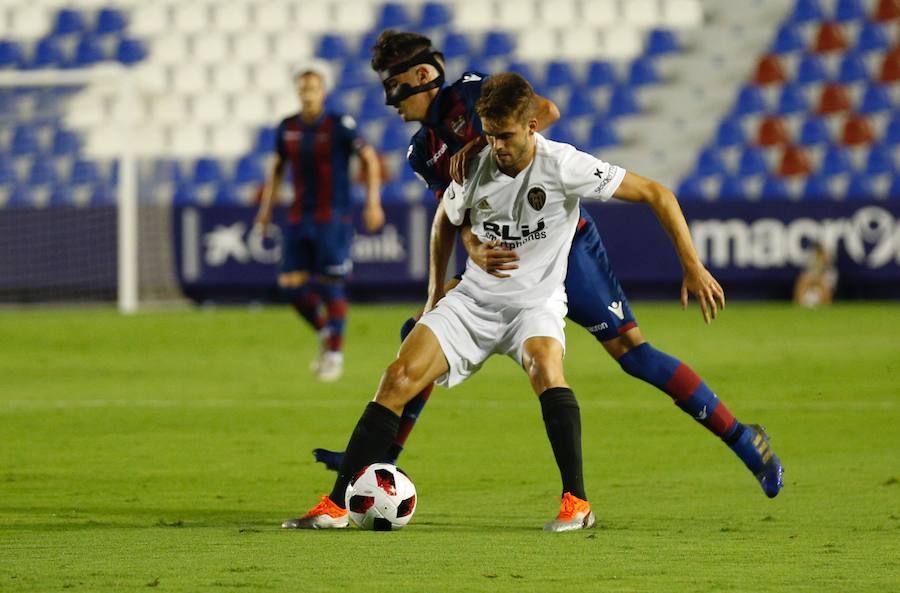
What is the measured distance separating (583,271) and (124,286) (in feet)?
48.2

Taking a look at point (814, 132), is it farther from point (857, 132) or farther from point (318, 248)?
point (318, 248)

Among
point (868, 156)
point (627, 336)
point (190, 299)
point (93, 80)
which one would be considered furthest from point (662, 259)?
point (627, 336)

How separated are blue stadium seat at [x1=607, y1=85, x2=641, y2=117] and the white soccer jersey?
17.0 meters

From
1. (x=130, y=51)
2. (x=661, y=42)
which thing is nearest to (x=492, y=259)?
(x=661, y=42)

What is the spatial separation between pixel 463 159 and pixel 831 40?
17.7 meters

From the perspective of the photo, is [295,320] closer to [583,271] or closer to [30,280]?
[30,280]

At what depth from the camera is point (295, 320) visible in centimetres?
1894

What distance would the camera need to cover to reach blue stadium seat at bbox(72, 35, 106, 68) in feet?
79.6

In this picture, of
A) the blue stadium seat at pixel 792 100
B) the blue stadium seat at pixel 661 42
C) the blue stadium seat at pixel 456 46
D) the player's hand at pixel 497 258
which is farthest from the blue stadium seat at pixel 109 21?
the player's hand at pixel 497 258

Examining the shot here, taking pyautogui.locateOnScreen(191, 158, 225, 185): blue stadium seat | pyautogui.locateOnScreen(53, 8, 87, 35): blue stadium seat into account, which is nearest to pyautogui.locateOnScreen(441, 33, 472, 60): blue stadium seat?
pyautogui.locateOnScreen(191, 158, 225, 185): blue stadium seat

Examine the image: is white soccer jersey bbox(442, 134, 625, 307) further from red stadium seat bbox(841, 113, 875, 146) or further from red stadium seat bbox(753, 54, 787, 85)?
red stadium seat bbox(753, 54, 787, 85)

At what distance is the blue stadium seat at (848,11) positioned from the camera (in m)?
22.7

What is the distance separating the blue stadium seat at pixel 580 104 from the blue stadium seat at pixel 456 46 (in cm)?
167

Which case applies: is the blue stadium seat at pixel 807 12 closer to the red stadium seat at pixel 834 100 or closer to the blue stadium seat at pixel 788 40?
the blue stadium seat at pixel 788 40
